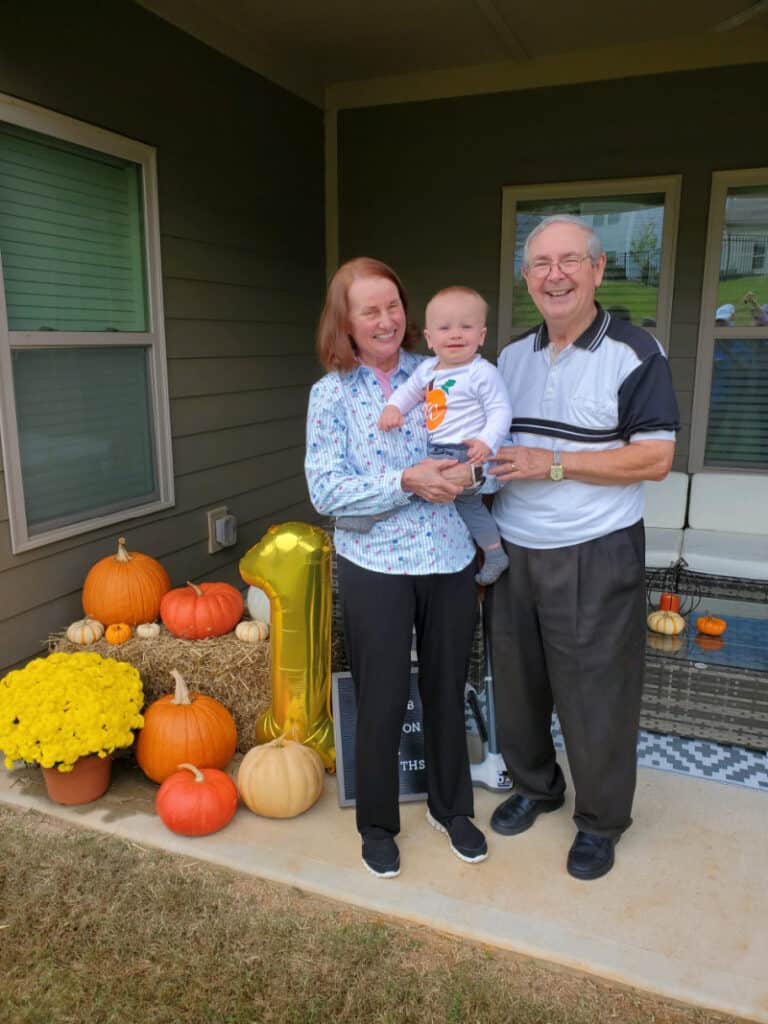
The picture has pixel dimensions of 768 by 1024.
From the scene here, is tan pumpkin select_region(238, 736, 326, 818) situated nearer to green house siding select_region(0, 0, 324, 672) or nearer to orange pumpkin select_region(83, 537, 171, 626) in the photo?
orange pumpkin select_region(83, 537, 171, 626)

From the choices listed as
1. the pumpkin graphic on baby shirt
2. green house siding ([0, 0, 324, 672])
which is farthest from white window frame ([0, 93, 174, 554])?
the pumpkin graphic on baby shirt

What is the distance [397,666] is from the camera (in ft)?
6.62

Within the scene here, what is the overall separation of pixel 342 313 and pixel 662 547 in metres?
2.74

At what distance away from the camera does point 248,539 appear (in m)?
4.56

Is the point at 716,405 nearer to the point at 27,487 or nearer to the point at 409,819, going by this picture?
the point at 409,819

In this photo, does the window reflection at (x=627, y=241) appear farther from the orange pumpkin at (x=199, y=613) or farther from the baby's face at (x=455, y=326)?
the baby's face at (x=455, y=326)

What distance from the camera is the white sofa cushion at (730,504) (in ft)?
14.4

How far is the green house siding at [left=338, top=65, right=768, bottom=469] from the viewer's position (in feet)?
14.4

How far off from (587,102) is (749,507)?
252cm

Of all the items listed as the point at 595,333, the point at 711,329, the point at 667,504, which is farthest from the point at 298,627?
the point at 711,329

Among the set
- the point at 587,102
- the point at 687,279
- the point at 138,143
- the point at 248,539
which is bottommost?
the point at 248,539

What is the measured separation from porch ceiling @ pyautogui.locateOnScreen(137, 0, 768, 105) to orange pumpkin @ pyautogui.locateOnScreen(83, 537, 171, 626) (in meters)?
2.46

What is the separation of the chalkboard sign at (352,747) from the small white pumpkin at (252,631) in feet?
1.39

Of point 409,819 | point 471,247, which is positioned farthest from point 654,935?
point 471,247
